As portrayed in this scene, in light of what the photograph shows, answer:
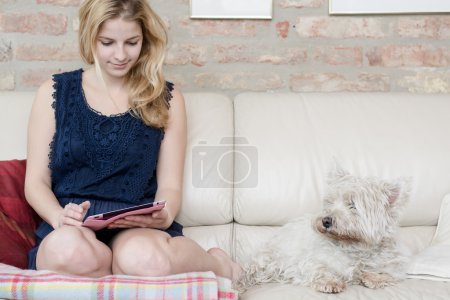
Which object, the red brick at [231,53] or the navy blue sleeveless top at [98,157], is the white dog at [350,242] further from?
the red brick at [231,53]

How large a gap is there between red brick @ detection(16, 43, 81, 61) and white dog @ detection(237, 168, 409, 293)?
1.37 meters

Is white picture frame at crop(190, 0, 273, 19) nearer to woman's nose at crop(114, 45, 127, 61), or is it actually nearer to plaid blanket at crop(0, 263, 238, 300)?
woman's nose at crop(114, 45, 127, 61)

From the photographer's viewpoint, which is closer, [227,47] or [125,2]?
[125,2]

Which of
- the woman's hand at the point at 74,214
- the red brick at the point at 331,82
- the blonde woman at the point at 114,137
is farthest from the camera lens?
the red brick at the point at 331,82

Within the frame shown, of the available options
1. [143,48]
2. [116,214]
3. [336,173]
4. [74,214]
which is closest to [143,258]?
[116,214]

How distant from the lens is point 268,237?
2.05m

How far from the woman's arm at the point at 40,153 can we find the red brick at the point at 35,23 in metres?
0.65

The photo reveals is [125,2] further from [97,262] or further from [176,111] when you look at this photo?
[97,262]

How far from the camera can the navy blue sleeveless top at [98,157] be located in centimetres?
185

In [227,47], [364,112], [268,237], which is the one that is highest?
[227,47]

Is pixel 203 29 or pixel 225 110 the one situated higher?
pixel 203 29

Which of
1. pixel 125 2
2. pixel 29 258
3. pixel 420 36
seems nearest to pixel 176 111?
pixel 125 2

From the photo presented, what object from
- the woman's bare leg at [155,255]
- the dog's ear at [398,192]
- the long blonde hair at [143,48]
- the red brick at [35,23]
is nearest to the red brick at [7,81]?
the red brick at [35,23]

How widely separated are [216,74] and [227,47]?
0.44ft
